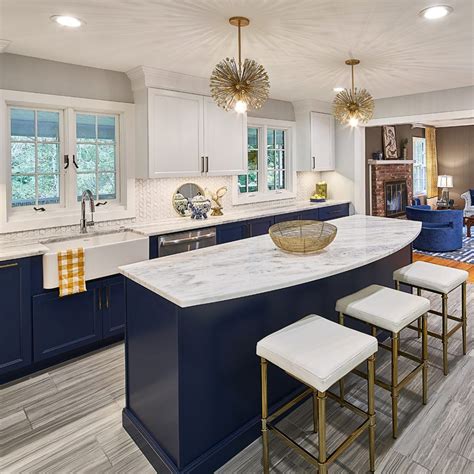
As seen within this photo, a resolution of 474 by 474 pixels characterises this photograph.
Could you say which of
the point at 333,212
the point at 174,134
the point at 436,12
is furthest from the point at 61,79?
the point at 333,212

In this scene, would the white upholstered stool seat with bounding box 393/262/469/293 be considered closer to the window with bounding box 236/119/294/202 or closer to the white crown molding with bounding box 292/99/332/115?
the window with bounding box 236/119/294/202

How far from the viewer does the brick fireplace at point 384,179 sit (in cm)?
820

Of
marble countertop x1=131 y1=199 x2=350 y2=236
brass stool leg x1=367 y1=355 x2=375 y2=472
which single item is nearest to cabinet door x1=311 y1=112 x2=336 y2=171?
marble countertop x1=131 y1=199 x2=350 y2=236

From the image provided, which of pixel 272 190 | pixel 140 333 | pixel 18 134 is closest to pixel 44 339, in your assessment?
pixel 140 333

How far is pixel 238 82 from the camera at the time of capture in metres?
2.61

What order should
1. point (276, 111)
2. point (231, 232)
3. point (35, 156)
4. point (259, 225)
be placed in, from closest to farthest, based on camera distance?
point (35, 156), point (231, 232), point (259, 225), point (276, 111)

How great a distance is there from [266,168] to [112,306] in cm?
324

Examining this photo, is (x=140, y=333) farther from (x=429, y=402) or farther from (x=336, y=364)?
(x=429, y=402)

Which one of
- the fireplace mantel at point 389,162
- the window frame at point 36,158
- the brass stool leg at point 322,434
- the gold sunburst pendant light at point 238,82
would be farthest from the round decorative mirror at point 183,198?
the fireplace mantel at point 389,162

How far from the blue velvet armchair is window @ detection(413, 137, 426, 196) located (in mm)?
3750

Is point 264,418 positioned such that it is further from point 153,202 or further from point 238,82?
point 153,202

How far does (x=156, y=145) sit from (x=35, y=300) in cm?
189

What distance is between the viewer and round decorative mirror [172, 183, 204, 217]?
4566 millimetres

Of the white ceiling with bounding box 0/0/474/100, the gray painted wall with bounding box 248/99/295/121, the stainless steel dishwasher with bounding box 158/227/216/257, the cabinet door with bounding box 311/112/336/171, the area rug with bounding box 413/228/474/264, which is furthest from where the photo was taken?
the area rug with bounding box 413/228/474/264
